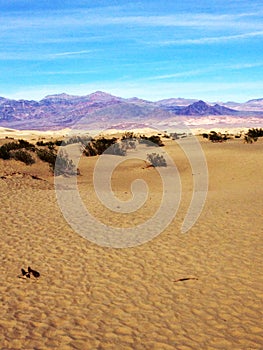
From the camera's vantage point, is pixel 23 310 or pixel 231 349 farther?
pixel 23 310

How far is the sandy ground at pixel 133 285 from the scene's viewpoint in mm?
6754

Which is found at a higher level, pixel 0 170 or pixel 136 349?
pixel 0 170

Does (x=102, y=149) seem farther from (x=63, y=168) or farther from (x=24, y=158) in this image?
(x=63, y=168)

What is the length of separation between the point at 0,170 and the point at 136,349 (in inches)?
851

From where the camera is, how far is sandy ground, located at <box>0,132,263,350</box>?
6754 mm

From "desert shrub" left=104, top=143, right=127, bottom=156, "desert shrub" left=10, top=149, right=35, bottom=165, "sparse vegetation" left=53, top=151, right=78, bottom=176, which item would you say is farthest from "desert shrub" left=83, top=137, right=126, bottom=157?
"sparse vegetation" left=53, top=151, right=78, bottom=176

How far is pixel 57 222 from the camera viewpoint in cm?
1373

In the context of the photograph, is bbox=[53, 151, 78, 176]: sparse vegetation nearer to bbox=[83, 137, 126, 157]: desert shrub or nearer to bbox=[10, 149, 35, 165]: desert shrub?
bbox=[10, 149, 35, 165]: desert shrub

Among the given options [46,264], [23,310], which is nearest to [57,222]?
[46,264]

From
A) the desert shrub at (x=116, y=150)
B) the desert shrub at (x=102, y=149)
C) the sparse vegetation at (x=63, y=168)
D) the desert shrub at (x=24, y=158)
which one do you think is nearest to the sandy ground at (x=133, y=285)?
the sparse vegetation at (x=63, y=168)

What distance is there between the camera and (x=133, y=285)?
882 cm

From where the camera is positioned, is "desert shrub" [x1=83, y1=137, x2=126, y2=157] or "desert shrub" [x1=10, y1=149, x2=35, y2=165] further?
"desert shrub" [x1=83, y1=137, x2=126, y2=157]

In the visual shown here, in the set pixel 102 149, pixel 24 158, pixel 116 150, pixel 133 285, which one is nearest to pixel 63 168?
pixel 24 158

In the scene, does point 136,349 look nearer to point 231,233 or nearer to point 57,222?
point 231,233
